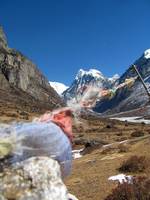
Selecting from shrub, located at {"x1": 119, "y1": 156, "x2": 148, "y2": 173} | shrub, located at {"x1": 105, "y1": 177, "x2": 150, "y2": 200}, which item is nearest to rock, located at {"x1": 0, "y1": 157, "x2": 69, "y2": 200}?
shrub, located at {"x1": 105, "y1": 177, "x2": 150, "y2": 200}

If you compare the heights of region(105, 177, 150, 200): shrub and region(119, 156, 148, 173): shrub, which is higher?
region(119, 156, 148, 173): shrub

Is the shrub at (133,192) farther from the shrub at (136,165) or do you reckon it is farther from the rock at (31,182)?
the rock at (31,182)

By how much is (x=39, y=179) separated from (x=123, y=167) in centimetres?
1654

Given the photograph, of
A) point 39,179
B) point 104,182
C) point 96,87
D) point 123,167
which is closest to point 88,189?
point 104,182

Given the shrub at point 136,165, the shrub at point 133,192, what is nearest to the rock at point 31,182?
the shrub at point 133,192

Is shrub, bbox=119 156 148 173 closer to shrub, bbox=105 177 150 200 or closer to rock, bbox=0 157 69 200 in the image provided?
shrub, bbox=105 177 150 200

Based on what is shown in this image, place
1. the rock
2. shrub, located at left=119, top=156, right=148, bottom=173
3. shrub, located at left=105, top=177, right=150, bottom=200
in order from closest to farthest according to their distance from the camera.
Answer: the rock, shrub, located at left=105, top=177, right=150, bottom=200, shrub, located at left=119, top=156, right=148, bottom=173

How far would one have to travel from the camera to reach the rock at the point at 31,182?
4844mm

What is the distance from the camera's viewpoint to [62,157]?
5375mm

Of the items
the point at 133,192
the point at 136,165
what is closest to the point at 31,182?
the point at 133,192

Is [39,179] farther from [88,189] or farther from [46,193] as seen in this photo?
[88,189]

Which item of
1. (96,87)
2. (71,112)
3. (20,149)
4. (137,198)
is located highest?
(96,87)

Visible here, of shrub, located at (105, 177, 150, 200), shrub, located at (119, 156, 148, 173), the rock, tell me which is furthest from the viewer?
shrub, located at (119, 156, 148, 173)

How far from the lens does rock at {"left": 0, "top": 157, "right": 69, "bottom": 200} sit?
484cm
